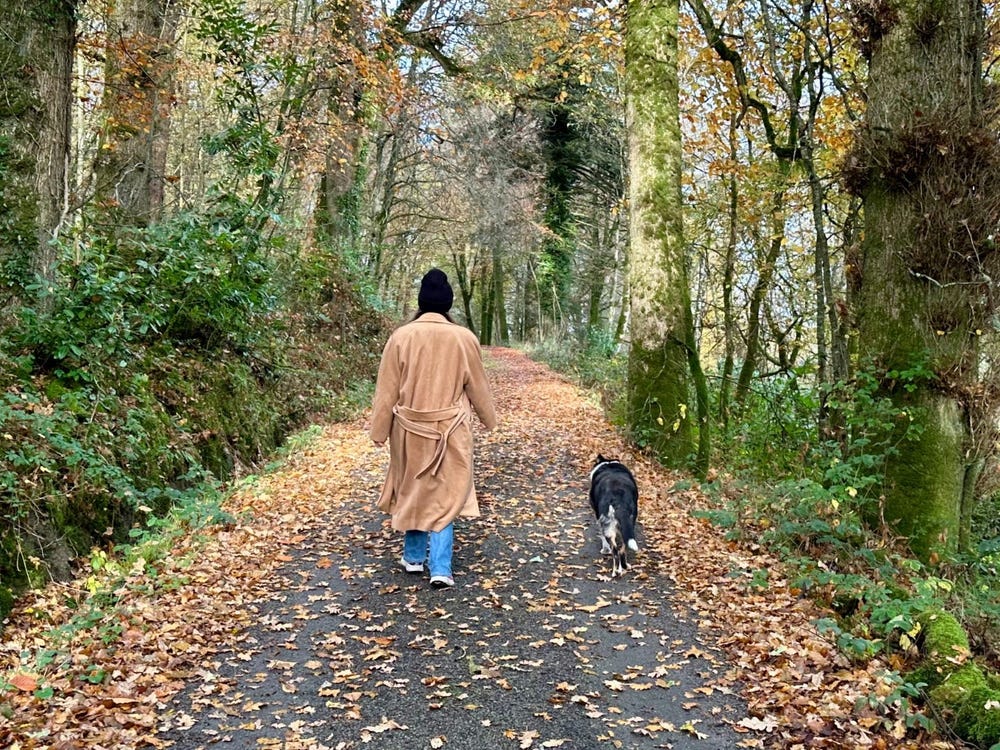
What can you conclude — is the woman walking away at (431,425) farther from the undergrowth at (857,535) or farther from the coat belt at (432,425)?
the undergrowth at (857,535)

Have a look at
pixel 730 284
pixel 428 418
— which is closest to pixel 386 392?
pixel 428 418

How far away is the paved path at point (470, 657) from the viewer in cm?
382

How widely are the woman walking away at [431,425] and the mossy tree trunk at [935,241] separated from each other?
3.85m

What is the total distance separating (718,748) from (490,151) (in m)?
19.8

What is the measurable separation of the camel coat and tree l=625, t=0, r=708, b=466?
4087 mm

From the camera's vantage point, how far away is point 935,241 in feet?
20.0

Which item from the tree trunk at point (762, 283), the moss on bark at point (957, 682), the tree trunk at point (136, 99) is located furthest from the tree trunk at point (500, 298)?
the moss on bark at point (957, 682)

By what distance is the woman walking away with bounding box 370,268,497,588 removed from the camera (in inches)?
223

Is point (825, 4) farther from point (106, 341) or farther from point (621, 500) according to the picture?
point (106, 341)

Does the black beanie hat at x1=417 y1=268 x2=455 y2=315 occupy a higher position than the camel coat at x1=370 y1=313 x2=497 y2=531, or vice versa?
the black beanie hat at x1=417 y1=268 x2=455 y2=315

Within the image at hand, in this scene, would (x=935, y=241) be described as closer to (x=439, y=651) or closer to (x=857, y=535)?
(x=857, y=535)

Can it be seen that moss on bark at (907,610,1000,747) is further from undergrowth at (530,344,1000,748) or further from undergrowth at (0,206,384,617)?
undergrowth at (0,206,384,617)

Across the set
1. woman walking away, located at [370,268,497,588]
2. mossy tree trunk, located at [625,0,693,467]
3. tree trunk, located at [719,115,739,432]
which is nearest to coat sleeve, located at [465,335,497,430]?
woman walking away, located at [370,268,497,588]

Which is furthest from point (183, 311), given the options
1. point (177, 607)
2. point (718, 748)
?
point (718, 748)
